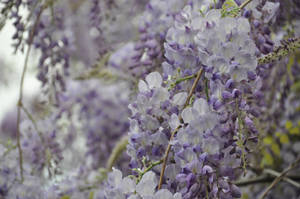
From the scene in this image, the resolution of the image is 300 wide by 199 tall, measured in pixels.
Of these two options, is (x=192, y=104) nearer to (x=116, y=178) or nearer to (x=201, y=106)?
(x=201, y=106)

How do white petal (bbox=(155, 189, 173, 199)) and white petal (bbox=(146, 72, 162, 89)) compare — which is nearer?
white petal (bbox=(155, 189, 173, 199))

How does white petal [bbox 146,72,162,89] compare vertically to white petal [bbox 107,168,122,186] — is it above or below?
above

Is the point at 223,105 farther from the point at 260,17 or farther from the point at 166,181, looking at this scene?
the point at 260,17

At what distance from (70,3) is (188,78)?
7.45 ft

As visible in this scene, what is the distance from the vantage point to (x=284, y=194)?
1.58m

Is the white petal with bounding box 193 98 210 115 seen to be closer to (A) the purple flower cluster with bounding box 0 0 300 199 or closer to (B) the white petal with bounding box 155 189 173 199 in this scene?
(A) the purple flower cluster with bounding box 0 0 300 199

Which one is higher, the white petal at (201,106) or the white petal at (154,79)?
the white petal at (154,79)

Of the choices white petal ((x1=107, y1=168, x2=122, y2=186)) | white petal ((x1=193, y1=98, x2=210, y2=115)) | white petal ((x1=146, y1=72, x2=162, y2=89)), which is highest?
white petal ((x1=146, y1=72, x2=162, y2=89))

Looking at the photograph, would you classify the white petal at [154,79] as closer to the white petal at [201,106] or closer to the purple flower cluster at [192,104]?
the purple flower cluster at [192,104]

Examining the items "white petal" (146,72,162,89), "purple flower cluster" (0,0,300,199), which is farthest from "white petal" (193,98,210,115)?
"white petal" (146,72,162,89)

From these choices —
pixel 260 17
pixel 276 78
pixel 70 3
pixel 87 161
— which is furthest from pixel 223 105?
pixel 70 3

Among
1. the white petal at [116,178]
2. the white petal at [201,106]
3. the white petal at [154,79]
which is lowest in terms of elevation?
the white petal at [116,178]

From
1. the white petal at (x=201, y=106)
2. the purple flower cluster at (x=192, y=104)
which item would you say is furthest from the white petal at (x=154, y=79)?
the white petal at (x=201, y=106)

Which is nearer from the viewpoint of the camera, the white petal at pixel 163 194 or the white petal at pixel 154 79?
the white petal at pixel 163 194
